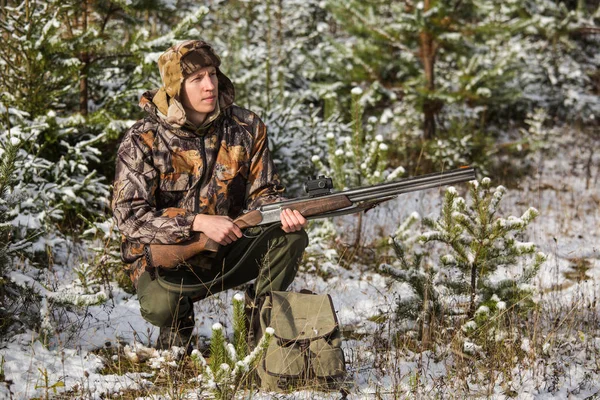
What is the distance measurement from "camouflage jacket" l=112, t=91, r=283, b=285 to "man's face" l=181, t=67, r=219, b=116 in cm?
14

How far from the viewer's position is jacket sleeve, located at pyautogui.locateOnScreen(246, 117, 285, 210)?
3.61 metres

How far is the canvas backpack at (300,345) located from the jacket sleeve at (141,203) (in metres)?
0.64

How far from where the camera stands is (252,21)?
42.9ft

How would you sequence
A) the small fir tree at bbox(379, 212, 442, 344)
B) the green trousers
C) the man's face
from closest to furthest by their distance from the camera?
1. the green trousers
2. the man's face
3. the small fir tree at bbox(379, 212, 442, 344)

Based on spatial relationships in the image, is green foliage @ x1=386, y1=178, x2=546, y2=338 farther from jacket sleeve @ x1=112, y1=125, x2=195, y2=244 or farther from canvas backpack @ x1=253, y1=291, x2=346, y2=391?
jacket sleeve @ x1=112, y1=125, x2=195, y2=244

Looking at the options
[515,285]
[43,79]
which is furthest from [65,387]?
[43,79]

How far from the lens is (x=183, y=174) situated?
3.50 m

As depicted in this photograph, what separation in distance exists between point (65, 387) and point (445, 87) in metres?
6.72

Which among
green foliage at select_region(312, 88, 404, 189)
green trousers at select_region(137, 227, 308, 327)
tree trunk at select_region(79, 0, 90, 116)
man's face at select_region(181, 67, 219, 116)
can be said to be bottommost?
green trousers at select_region(137, 227, 308, 327)

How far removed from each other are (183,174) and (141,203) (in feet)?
1.04

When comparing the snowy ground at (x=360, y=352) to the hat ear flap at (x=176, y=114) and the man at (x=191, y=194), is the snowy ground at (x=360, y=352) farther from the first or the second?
the hat ear flap at (x=176, y=114)

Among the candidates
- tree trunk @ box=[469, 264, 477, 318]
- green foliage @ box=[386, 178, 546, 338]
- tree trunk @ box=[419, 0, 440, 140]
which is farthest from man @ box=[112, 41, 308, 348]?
tree trunk @ box=[419, 0, 440, 140]

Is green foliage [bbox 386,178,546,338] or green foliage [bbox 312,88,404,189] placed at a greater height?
green foliage [bbox 312,88,404,189]

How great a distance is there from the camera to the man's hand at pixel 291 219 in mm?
3273
